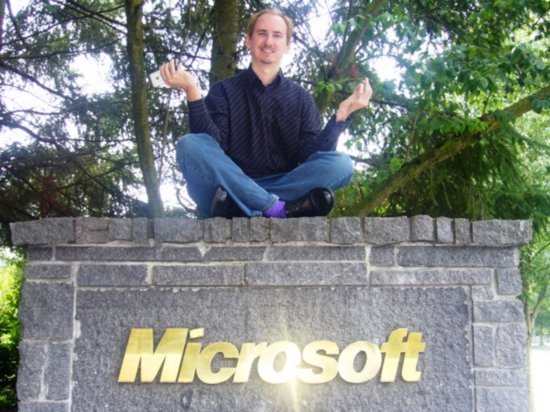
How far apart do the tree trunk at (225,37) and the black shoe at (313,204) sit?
320cm

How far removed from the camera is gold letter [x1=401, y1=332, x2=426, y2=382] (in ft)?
10.6

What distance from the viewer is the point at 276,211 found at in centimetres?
338

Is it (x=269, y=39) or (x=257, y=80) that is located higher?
(x=269, y=39)

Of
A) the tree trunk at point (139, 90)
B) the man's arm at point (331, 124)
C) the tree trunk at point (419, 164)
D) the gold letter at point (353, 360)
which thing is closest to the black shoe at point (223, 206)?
the man's arm at point (331, 124)

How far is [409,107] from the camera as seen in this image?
236 inches

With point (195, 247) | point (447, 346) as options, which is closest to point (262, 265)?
point (195, 247)

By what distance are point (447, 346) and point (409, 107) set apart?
3.19m

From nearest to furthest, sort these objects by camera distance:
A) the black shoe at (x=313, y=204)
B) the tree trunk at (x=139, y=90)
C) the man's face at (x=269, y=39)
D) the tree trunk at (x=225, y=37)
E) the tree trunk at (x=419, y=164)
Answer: the black shoe at (x=313, y=204)
the man's face at (x=269, y=39)
the tree trunk at (x=139, y=90)
the tree trunk at (x=419, y=164)
the tree trunk at (x=225, y=37)

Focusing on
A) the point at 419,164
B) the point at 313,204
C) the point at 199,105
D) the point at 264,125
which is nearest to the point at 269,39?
the point at 264,125

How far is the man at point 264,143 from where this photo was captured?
328 centimetres

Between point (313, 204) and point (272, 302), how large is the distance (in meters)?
0.56

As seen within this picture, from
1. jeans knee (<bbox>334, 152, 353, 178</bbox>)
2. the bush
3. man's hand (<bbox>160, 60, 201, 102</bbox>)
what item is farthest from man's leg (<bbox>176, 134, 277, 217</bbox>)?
the bush

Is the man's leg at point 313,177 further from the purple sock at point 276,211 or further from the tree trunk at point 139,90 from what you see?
the tree trunk at point 139,90

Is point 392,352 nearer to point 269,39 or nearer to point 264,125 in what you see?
point 264,125
